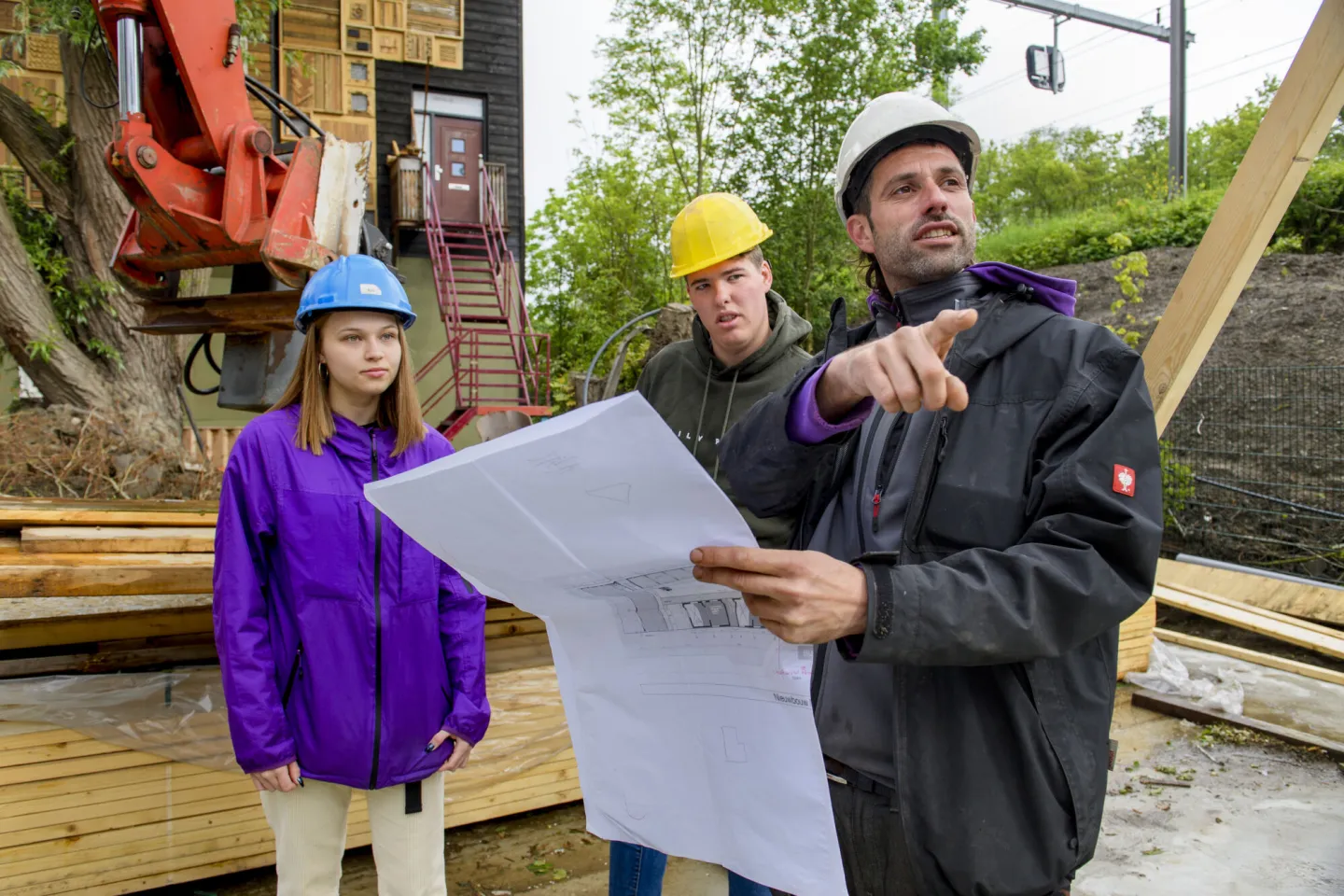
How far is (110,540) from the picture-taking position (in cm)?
316

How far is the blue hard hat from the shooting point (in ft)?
8.13

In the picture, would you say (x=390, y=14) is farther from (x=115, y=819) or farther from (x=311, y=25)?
(x=115, y=819)

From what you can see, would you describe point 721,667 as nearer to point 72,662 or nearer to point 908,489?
point 908,489

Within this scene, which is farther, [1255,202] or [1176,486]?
[1176,486]

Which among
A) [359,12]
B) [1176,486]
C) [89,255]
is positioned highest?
[359,12]

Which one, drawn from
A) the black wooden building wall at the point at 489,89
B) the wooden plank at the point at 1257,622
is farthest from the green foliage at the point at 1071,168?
the wooden plank at the point at 1257,622

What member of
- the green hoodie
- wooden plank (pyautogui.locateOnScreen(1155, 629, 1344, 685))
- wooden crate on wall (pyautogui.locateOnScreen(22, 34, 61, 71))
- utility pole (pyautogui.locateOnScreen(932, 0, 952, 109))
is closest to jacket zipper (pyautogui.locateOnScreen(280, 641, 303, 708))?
the green hoodie

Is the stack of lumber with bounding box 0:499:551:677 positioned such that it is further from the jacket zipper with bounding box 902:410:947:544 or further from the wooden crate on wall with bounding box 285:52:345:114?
the wooden crate on wall with bounding box 285:52:345:114

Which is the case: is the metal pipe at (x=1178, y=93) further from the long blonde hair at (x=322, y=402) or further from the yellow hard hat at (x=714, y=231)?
the long blonde hair at (x=322, y=402)

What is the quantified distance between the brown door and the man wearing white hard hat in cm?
1406

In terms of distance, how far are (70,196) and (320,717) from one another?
7.64m

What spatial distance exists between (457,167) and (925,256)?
14339mm

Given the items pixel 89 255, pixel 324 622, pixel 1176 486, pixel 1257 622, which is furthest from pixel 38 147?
pixel 1176 486

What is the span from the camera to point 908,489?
142 cm
